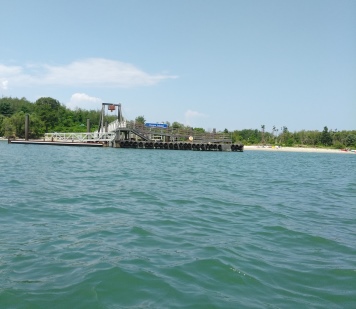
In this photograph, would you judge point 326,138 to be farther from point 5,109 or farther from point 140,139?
point 5,109

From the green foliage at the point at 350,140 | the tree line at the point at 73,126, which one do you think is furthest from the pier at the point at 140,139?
the green foliage at the point at 350,140

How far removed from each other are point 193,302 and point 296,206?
23.4ft

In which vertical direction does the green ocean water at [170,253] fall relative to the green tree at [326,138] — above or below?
below

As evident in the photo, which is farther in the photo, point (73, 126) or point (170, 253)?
point (73, 126)

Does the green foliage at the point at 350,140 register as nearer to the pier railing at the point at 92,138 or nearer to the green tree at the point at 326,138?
the green tree at the point at 326,138

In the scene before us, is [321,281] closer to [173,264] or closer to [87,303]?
[173,264]

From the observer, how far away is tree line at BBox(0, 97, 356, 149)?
78.2 meters

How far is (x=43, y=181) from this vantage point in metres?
12.5

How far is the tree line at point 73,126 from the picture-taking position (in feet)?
257

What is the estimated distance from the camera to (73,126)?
94562 mm

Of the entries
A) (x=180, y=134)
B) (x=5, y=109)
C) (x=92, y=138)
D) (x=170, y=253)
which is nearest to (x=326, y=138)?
(x=180, y=134)

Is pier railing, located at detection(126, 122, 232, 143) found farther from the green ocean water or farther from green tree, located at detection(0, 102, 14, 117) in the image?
green tree, located at detection(0, 102, 14, 117)

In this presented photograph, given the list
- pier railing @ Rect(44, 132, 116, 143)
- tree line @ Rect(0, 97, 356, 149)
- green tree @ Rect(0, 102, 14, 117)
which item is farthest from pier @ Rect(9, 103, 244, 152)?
green tree @ Rect(0, 102, 14, 117)

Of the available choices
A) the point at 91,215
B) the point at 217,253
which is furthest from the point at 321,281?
the point at 91,215
